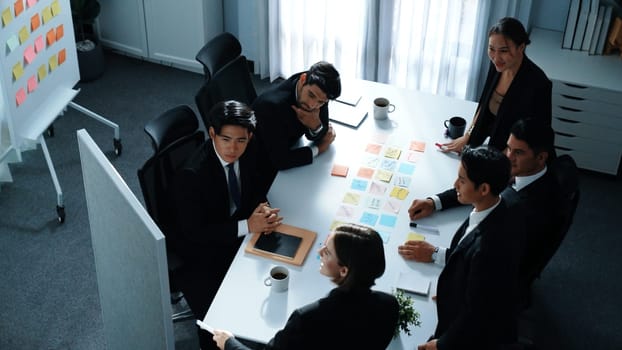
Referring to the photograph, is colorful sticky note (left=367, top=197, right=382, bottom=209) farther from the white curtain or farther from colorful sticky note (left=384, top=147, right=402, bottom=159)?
the white curtain

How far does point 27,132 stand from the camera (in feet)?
13.4

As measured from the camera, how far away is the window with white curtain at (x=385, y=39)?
16.3 ft

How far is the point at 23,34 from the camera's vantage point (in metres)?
3.89

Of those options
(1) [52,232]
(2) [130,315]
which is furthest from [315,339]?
(1) [52,232]

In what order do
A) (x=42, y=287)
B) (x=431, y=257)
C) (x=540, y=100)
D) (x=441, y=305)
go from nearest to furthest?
(x=441, y=305)
(x=431, y=257)
(x=540, y=100)
(x=42, y=287)

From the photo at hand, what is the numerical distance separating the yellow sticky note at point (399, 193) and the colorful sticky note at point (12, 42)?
2.08 metres

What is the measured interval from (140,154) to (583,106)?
2780mm

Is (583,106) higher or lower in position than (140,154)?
higher

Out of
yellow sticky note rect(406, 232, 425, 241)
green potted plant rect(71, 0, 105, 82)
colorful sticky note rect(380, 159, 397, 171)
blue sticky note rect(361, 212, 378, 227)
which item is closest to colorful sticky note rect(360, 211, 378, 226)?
blue sticky note rect(361, 212, 378, 227)

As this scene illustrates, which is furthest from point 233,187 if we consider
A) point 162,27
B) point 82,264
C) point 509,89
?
point 162,27

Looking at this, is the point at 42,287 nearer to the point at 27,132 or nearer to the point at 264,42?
the point at 27,132

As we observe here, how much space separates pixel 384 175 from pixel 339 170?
206 millimetres

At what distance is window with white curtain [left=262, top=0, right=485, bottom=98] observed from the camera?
4.98 meters

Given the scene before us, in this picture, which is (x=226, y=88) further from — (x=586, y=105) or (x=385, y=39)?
(x=586, y=105)
